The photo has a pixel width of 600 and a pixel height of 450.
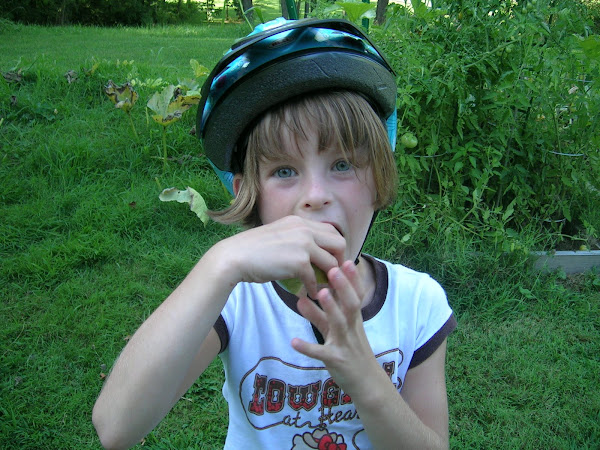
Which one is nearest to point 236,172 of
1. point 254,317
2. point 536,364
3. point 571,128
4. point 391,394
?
point 254,317

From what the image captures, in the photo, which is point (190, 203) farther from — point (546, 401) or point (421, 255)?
point (546, 401)

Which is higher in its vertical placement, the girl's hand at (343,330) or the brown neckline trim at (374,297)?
the girl's hand at (343,330)

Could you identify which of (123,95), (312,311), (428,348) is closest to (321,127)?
(312,311)

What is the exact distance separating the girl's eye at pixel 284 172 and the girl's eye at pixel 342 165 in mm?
128

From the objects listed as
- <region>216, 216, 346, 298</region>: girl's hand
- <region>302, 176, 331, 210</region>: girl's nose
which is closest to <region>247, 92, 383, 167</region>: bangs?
<region>302, 176, 331, 210</region>: girl's nose

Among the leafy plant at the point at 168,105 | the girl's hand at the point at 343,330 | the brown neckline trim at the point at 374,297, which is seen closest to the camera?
the girl's hand at the point at 343,330

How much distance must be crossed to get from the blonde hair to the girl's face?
22 millimetres

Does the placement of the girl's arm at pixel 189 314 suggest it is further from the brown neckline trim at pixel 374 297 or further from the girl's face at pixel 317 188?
the brown neckline trim at pixel 374 297

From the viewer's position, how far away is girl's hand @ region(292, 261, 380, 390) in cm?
121

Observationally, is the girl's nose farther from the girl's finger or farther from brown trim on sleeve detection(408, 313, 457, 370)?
brown trim on sleeve detection(408, 313, 457, 370)

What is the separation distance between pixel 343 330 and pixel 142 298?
2.75 meters

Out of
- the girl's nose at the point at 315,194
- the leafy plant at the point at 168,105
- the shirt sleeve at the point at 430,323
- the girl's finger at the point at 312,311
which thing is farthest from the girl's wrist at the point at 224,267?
the leafy plant at the point at 168,105

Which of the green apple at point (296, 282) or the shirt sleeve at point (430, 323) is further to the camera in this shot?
the shirt sleeve at point (430, 323)

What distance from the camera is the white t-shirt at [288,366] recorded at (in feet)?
5.41
